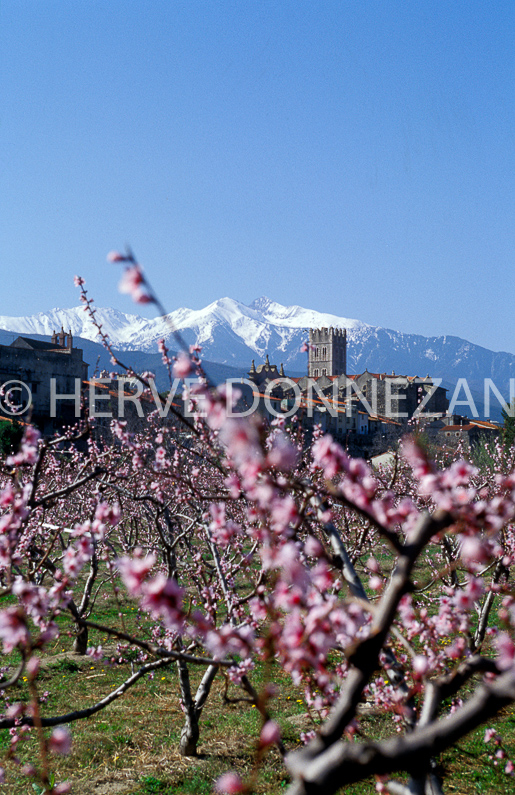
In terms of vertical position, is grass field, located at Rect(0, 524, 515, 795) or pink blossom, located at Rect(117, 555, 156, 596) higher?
pink blossom, located at Rect(117, 555, 156, 596)

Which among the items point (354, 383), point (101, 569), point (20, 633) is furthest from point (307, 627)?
point (354, 383)

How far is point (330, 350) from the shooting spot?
414 ft

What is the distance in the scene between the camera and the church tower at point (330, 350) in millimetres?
125875

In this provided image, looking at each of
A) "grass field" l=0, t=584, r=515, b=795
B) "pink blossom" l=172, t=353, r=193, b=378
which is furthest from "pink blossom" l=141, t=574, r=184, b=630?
"grass field" l=0, t=584, r=515, b=795

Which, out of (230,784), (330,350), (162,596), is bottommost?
(230,784)

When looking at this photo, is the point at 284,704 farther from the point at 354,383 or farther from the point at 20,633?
the point at 354,383

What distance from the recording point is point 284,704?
9.18m

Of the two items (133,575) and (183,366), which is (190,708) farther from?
(133,575)

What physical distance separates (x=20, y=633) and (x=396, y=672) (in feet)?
7.52

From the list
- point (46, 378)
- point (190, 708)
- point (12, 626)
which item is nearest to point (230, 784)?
point (12, 626)

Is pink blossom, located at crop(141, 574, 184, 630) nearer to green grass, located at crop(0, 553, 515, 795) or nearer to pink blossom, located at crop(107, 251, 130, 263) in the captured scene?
pink blossom, located at crop(107, 251, 130, 263)

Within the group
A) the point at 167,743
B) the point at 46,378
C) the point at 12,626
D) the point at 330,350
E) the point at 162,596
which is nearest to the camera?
the point at 162,596

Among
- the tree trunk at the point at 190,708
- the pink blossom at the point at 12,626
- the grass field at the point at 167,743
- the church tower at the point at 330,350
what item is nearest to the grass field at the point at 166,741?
the grass field at the point at 167,743

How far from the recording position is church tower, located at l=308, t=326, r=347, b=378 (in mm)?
125875
